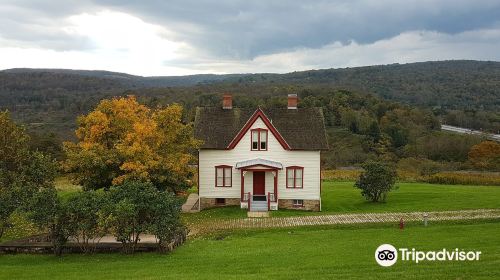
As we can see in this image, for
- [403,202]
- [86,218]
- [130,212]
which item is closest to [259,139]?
[403,202]

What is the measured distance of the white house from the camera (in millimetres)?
36594

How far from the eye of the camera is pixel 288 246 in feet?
75.1

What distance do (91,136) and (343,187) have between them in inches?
1014

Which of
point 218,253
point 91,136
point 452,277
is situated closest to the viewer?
point 452,277

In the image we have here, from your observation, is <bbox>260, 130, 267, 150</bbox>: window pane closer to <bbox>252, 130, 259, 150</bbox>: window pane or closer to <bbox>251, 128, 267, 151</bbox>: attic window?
<bbox>251, 128, 267, 151</bbox>: attic window

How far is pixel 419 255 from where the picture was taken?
19547mm

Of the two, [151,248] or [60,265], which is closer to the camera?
[60,265]

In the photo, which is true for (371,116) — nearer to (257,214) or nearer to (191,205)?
(191,205)

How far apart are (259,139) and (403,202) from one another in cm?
1189

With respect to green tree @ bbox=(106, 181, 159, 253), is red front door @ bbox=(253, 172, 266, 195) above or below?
below

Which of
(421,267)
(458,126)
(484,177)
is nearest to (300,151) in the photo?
(421,267)

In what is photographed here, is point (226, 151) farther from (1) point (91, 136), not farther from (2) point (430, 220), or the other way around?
(2) point (430, 220)

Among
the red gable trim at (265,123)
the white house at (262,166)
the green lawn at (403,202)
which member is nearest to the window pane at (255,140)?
the white house at (262,166)

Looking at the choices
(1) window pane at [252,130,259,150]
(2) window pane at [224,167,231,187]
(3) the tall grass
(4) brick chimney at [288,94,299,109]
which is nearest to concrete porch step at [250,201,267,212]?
(2) window pane at [224,167,231,187]
